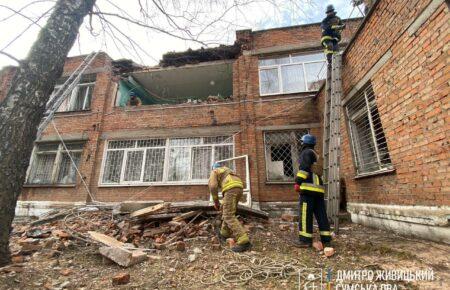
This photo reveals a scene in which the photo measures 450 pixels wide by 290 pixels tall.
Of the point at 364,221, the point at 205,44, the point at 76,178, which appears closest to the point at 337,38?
the point at 205,44

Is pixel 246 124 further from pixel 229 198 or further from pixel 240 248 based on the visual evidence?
pixel 240 248

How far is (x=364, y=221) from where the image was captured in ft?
18.0

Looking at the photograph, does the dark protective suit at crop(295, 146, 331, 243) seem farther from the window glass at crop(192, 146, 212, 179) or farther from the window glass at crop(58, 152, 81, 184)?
the window glass at crop(58, 152, 81, 184)

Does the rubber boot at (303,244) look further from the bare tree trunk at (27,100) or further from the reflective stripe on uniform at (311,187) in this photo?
the bare tree trunk at (27,100)

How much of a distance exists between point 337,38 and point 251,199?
215 inches

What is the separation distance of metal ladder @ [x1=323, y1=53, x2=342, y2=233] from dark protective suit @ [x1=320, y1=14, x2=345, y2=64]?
1.22ft

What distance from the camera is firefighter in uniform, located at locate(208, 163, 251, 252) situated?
4.09 meters

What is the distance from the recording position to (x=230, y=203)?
4.44 meters

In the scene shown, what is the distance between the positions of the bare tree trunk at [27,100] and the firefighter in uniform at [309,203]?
4105 millimetres

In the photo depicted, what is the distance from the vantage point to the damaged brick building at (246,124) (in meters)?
4.58

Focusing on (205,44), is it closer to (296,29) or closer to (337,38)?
(337,38)

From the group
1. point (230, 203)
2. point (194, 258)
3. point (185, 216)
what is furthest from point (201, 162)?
point (194, 258)

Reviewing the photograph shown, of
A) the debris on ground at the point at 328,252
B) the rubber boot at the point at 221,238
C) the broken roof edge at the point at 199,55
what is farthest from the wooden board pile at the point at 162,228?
the broken roof edge at the point at 199,55

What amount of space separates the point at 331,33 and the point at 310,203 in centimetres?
504
